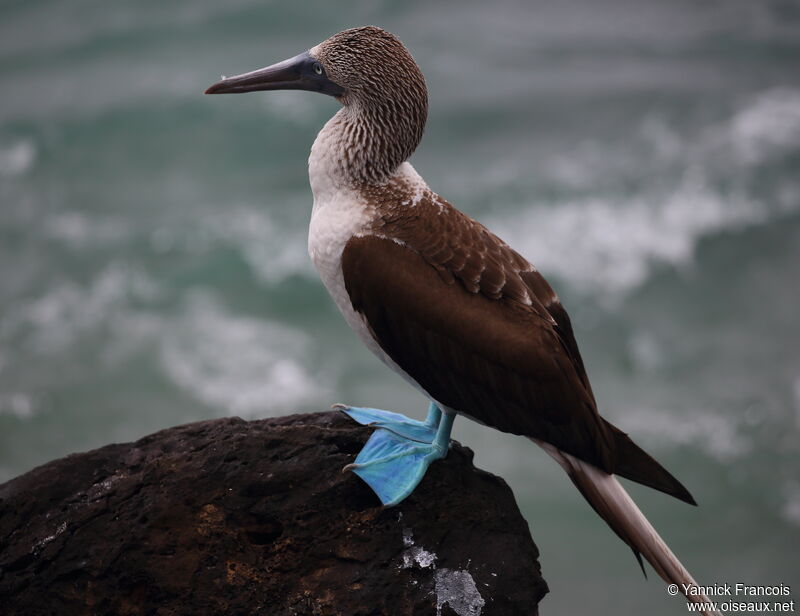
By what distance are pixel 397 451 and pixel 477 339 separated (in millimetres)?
820

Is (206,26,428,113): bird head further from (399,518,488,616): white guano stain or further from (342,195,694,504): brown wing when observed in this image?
(399,518,488,616): white guano stain

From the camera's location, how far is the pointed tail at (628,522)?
4750 millimetres

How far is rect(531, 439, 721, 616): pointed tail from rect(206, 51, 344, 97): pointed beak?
224cm

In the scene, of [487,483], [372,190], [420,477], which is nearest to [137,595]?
[420,477]

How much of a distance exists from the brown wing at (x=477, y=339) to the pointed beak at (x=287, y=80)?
0.85m

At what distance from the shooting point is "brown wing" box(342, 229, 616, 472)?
15.9 ft

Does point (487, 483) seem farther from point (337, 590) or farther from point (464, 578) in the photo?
point (337, 590)

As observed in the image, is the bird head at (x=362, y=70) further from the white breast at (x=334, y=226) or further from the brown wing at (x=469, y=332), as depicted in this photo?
the brown wing at (x=469, y=332)

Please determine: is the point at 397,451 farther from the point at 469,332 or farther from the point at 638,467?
the point at 638,467

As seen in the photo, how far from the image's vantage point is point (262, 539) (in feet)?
16.8

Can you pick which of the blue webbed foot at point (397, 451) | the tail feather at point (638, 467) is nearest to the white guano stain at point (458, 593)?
the blue webbed foot at point (397, 451)

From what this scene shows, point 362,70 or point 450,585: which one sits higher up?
point 362,70

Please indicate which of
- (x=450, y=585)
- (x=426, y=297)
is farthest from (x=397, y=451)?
(x=426, y=297)

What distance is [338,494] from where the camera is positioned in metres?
5.14
